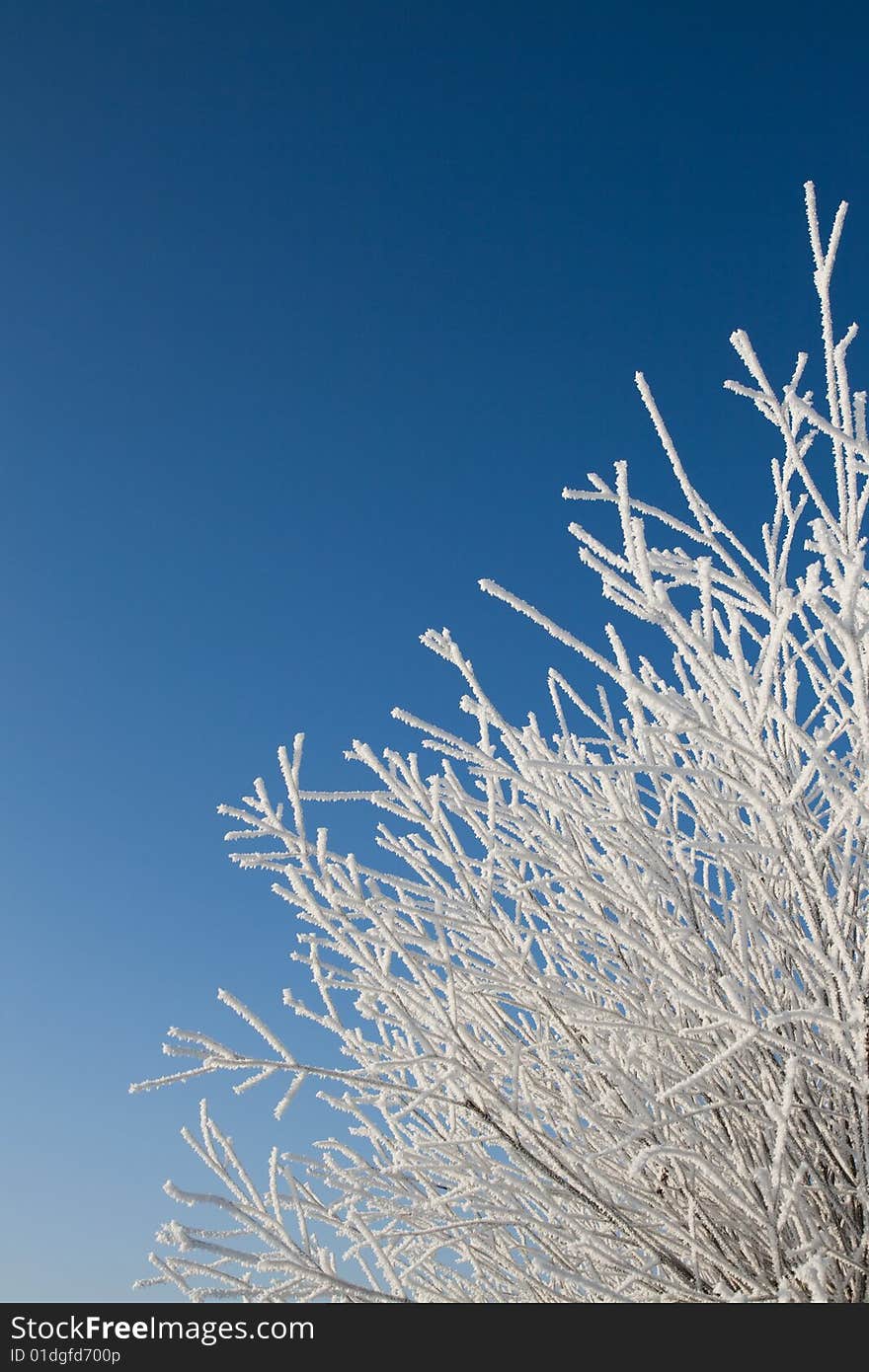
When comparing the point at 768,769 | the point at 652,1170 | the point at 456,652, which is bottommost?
the point at 652,1170

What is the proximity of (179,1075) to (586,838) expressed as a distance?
43.2 inches

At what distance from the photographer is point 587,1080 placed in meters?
2.68

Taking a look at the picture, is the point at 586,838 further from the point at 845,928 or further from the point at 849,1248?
the point at 849,1248

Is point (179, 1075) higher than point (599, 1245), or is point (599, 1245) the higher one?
point (179, 1075)

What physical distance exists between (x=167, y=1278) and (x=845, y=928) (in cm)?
168

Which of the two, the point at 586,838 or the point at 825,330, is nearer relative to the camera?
the point at 825,330

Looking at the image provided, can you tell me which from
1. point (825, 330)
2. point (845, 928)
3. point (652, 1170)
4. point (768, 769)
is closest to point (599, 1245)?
point (652, 1170)

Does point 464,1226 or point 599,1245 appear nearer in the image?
point 599,1245

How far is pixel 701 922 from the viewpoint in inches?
95.0

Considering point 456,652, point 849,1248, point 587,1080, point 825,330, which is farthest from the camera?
point 587,1080

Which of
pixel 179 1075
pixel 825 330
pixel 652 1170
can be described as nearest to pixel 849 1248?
pixel 652 1170

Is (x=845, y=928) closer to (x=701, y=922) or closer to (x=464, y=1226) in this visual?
(x=701, y=922)
